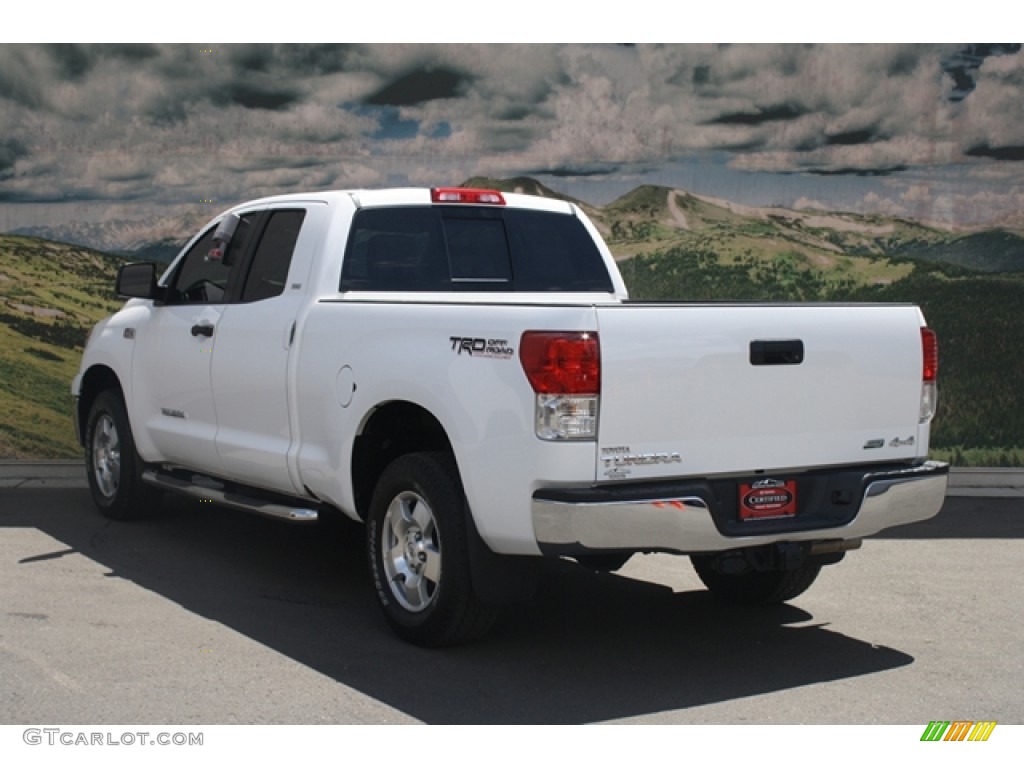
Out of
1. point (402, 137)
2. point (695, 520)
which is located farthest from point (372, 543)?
point (402, 137)

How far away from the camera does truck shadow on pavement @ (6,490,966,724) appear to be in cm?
569

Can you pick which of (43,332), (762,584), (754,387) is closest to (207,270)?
(762,584)

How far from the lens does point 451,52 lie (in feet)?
41.0

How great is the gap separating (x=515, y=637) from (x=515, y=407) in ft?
4.83

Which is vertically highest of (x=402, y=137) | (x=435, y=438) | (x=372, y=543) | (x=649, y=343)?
(x=402, y=137)

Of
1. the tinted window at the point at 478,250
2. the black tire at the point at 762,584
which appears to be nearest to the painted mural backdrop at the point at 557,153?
the tinted window at the point at 478,250

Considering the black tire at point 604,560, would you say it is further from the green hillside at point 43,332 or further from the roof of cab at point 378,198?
the green hillside at point 43,332

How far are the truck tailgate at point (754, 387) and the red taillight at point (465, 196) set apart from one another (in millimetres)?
2319

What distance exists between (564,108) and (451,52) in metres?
1.11

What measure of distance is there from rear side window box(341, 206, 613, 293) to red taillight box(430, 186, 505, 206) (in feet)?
0.14

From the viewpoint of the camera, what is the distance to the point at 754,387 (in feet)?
19.3

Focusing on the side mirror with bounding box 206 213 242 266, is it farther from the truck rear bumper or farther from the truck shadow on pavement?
the truck rear bumper

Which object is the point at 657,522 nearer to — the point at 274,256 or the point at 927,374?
the point at 927,374

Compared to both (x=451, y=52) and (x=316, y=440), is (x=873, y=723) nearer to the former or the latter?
(x=316, y=440)
